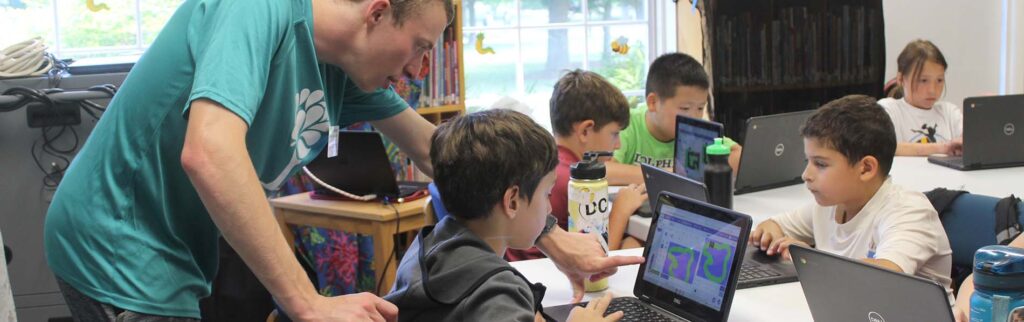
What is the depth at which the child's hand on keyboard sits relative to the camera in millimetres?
1577

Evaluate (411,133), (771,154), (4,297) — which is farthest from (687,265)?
(771,154)

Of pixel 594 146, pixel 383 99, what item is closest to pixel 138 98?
pixel 383 99

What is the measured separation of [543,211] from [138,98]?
0.67 m

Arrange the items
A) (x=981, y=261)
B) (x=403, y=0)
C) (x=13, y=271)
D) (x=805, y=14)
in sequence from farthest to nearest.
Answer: (x=805, y=14) < (x=13, y=271) < (x=403, y=0) < (x=981, y=261)

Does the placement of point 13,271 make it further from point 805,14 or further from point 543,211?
point 805,14

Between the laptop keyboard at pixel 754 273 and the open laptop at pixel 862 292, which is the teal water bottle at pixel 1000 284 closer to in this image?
the open laptop at pixel 862 292

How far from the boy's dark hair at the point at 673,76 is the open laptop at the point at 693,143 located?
1.87 feet

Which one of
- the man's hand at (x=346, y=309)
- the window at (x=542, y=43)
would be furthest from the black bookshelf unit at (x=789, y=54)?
the man's hand at (x=346, y=309)

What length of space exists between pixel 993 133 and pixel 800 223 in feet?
4.13

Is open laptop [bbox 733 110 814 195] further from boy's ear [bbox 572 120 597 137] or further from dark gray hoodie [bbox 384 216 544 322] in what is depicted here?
dark gray hoodie [bbox 384 216 544 322]

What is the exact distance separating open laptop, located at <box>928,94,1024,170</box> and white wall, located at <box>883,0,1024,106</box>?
192cm

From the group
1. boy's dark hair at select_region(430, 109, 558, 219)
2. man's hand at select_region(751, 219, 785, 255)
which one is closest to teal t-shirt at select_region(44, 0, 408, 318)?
boy's dark hair at select_region(430, 109, 558, 219)

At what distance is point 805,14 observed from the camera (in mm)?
4645

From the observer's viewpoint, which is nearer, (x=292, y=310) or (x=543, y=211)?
(x=292, y=310)
